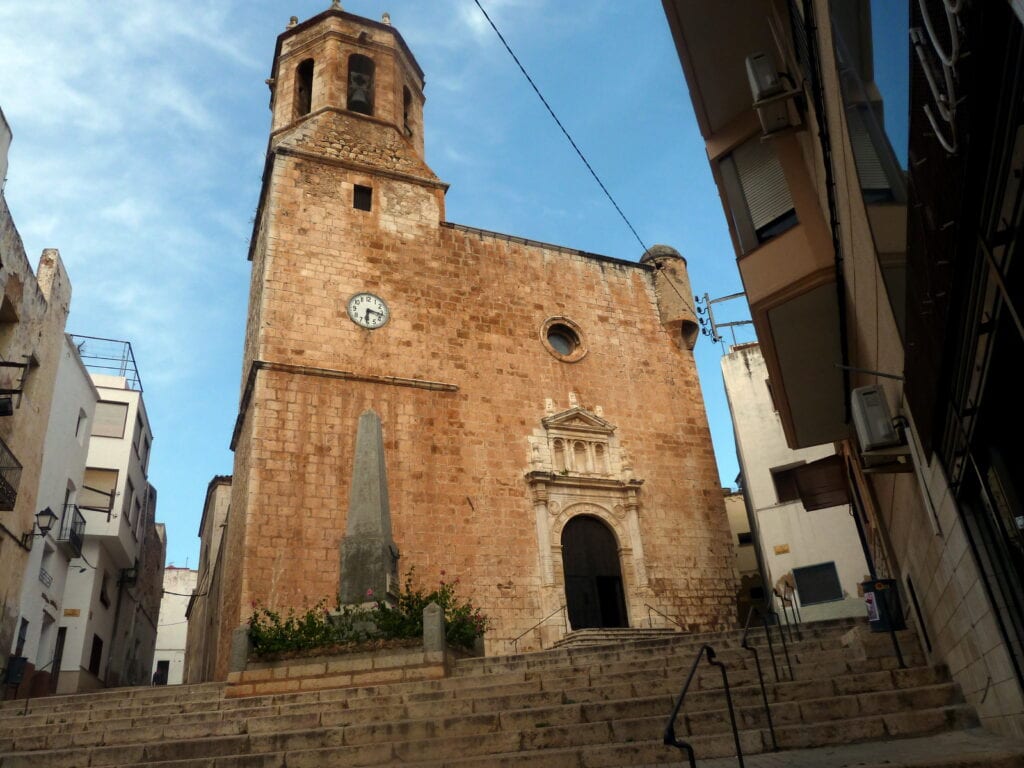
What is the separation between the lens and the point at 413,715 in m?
7.13

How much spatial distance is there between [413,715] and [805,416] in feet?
18.8

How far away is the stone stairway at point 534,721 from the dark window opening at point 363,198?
12290 millimetres

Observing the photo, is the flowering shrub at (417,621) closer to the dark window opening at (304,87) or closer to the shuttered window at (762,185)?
the shuttered window at (762,185)

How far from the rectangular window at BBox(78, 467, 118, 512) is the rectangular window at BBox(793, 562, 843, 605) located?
1690cm

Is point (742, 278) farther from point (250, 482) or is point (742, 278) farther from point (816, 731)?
point (250, 482)

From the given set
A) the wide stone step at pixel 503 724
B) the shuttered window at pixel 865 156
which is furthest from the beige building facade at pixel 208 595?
the shuttered window at pixel 865 156

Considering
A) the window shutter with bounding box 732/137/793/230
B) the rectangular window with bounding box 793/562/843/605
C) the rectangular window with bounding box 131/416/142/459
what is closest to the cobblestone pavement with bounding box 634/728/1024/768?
the window shutter with bounding box 732/137/793/230

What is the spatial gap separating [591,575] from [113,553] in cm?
1264

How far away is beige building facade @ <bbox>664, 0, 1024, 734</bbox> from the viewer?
262 cm

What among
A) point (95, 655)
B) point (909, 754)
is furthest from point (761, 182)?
point (95, 655)

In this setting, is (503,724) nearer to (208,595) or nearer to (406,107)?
(208,595)

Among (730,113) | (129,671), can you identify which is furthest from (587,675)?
(129,671)

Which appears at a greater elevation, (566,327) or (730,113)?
(566,327)

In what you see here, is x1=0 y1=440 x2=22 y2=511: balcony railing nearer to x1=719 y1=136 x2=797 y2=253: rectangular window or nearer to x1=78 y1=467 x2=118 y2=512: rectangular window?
x1=78 y1=467 x2=118 y2=512: rectangular window
